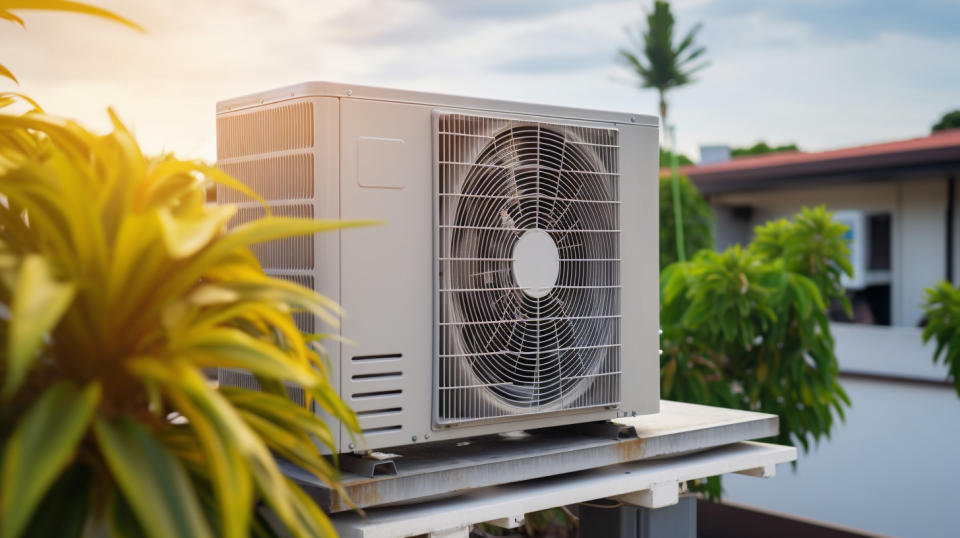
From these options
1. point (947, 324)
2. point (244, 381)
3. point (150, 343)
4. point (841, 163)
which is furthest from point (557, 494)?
point (841, 163)

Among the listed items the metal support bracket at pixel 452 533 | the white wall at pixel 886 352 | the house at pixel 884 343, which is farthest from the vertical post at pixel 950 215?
the metal support bracket at pixel 452 533

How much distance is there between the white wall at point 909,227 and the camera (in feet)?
29.1

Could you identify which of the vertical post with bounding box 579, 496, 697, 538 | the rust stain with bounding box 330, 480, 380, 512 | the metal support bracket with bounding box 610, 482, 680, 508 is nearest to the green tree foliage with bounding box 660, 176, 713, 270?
the vertical post with bounding box 579, 496, 697, 538

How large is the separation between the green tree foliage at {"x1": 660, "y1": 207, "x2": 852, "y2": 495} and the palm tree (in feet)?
32.0

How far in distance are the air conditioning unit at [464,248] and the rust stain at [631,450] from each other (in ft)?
0.24

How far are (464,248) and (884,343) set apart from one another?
7.11m

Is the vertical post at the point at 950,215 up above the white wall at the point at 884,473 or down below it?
above

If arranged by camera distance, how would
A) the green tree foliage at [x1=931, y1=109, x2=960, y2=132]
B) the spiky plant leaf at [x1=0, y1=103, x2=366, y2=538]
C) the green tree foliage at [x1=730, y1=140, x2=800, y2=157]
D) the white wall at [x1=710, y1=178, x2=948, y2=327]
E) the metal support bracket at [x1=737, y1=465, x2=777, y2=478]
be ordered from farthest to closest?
1. the green tree foliage at [x1=730, y1=140, x2=800, y2=157]
2. the green tree foliage at [x1=931, y1=109, x2=960, y2=132]
3. the white wall at [x1=710, y1=178, x2=948, y2=327]
4. the metal support bracket at [x1=737, y1=465, x2=777, y2=478]
5. the spiky plant leaf at [x1=0, y1=103, x2=366, y2=538]

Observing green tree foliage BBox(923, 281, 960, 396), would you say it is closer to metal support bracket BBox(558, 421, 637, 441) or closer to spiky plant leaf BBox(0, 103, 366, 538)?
metal support bracket BBox(558, 421, 637, 441)

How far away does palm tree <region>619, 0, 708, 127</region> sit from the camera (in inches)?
544

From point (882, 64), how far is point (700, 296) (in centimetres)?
1074

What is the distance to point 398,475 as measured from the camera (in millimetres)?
1688

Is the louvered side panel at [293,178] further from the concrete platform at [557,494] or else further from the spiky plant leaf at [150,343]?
the spiky plant leaf at [150,343]

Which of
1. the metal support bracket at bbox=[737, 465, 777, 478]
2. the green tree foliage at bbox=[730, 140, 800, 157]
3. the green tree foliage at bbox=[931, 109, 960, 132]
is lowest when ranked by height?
the metal support bracket at bbox=[737, 465, 777, 478]
